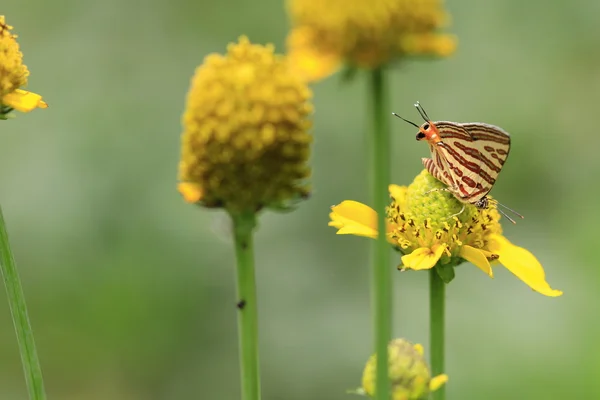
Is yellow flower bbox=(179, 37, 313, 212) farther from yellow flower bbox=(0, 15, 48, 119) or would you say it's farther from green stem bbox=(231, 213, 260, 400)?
yellow flower bbox=(0, 15, 48, 119)

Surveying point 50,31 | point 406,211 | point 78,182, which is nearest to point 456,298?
point 78,182

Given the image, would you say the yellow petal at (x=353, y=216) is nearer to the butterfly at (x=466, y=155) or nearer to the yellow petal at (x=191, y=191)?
the butterfly at (x=466, y=155)

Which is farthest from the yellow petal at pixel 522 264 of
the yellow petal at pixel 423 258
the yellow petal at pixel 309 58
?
the yellow petal at pixel 309 58

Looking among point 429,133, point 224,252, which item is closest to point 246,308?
point 429,133

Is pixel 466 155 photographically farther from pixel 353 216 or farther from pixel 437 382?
pixel 437 382

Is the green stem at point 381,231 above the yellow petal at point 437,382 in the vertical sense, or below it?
above

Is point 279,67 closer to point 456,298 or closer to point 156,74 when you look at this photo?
point 456,298
